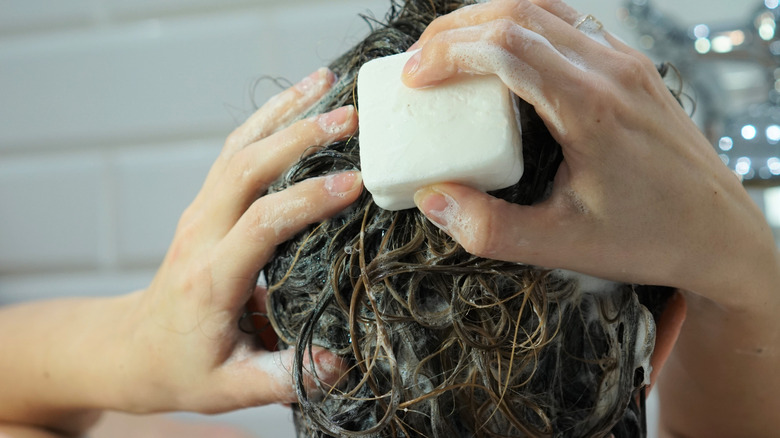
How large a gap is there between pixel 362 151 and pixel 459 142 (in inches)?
2.5

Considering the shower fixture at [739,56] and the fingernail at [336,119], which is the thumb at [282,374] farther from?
the shower fixture at [739,56]

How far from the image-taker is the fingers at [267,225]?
0.44 metres

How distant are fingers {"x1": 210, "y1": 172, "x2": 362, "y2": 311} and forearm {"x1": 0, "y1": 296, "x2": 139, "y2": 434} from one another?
0.68 ft

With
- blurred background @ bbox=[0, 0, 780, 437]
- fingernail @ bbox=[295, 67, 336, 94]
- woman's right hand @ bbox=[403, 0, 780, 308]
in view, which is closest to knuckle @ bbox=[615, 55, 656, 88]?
woman's right hand @ bbox=[403, 0, 780, 308]

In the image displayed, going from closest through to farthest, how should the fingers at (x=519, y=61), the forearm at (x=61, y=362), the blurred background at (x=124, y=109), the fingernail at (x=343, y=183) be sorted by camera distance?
1. the fingers at (x=519, y=61)
2. the fingernail at (x=343, y=183)
3. the forearm at (x=61, y=362)
4. the blurred background at (x=124, y=109)

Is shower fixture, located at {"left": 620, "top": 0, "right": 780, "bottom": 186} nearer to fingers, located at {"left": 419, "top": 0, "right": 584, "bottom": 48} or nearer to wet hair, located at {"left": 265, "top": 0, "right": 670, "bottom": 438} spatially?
wet hair, located at {"left": 265, "top": 0, "right": 670, "bottom": 438}

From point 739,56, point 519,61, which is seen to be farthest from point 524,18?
point 739,56

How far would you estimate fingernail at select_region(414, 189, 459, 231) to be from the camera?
1.20ft

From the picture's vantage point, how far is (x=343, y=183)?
1.44 ft

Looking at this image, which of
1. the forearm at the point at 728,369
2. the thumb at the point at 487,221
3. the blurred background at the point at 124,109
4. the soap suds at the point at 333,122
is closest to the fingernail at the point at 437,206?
the thumb at the point at 487,221

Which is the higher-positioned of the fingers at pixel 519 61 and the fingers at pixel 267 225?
the fingers at pixel 519 61

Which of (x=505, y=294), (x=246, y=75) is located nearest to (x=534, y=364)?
(x=505, y=294)

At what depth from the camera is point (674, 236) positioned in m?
0.39

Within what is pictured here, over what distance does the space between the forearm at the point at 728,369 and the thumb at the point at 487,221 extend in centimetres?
20
